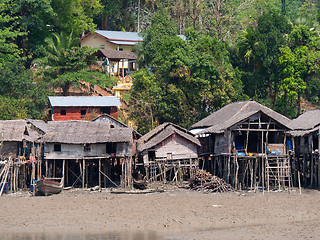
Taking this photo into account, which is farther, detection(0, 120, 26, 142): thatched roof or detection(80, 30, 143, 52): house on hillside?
detection(80, 30, 143, 52): house on hillside

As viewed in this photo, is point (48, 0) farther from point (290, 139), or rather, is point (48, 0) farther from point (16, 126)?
point (290, 139)

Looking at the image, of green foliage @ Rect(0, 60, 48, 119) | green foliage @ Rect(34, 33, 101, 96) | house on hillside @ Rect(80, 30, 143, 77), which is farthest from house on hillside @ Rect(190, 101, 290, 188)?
house on hillside @ Rect(80, 30, 143, 77)

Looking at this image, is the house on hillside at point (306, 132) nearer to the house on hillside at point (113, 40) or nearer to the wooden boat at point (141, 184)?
the wooden boat at point (141, 184)

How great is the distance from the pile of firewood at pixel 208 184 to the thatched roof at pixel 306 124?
6.38m

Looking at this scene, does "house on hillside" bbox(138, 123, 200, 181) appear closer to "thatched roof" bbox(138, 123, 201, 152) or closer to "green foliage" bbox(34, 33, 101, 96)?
"thatched roof" bbox(138, 123, 201, 152)

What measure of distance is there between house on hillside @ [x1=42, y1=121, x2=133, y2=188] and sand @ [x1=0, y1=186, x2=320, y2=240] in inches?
139

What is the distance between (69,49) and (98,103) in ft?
23.6

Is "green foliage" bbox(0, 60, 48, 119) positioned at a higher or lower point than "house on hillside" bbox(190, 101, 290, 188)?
higher

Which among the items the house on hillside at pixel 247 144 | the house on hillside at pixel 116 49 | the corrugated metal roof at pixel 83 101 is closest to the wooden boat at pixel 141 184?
the house on hillside at pixel 247 144

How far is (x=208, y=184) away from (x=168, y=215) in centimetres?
908

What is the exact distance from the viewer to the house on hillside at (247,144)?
38.5 m

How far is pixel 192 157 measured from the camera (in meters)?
42.2

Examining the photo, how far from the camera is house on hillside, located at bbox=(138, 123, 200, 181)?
1630 inches

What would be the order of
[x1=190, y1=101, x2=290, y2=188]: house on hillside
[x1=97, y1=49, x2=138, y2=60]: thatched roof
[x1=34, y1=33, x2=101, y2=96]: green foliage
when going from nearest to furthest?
[x1=190, y1=101, x2=290, y2=188]: house on hillside < [x1=34, y1=33, x2=101, y2=96]: green foliage < [x1=97, y1=49, x2=138, y2=60]: thatched roof
